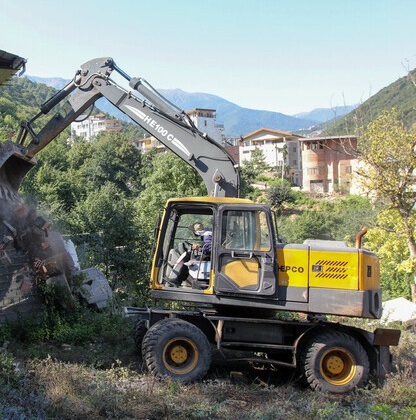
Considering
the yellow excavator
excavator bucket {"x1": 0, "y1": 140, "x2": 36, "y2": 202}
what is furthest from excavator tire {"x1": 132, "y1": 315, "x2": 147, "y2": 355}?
excavator bucket {"x1": 0, "y1": 140, "x2": 36, "y2": 202}

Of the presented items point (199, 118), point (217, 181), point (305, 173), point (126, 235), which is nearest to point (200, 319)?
point (217, 181)

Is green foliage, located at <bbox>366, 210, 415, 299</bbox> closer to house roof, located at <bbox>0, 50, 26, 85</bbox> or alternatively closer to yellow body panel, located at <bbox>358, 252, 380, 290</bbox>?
yellow body panel, located at <bbox>358, 252, 380, 290</bbox>

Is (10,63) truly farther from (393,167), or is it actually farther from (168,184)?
(168,184)

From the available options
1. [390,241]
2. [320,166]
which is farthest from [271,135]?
[390,241]

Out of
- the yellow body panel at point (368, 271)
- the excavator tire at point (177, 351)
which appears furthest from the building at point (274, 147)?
the excavator tire at point (177, 351)

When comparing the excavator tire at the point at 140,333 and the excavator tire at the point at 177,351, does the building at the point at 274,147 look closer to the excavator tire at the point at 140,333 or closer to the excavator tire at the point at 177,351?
the excavator tire at the point at 140,333

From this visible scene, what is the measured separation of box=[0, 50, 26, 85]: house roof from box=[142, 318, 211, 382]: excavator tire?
25.1 feet

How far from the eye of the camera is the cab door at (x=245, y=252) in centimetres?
800

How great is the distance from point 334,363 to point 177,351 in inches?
90.6

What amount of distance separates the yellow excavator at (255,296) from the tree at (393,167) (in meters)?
13.0

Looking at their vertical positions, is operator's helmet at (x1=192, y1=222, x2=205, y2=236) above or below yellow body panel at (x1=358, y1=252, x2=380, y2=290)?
above

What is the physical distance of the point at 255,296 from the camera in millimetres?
8016

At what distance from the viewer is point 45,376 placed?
7.22 meters

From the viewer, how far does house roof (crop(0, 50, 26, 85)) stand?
12555 mm
